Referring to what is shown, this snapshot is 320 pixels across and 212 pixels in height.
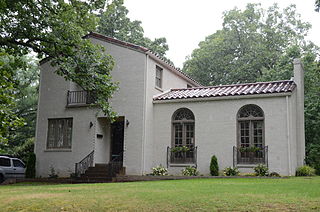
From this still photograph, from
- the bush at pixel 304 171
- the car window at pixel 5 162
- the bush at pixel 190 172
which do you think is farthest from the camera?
the car window at pixel 5 162

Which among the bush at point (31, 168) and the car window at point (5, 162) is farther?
the bush at point (31, 168)

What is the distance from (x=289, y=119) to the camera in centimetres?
1681

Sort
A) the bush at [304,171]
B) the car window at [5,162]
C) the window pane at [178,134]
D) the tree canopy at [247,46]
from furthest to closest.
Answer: the tree canopy at [247,46] < the car window at [5,162] < the window pane at [178,134] < the bush at [304,171]

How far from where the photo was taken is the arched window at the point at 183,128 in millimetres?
19125

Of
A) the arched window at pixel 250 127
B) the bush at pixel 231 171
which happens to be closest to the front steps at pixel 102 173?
the bush at pixel 231 171

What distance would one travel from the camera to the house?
1730cm

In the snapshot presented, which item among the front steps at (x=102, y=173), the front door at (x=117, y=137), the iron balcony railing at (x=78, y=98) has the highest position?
the iron balcony railing at (x=78, y=98)

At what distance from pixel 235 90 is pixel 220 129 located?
2244 mm

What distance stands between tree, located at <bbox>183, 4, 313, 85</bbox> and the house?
56.3 feet

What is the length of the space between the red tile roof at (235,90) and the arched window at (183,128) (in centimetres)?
91

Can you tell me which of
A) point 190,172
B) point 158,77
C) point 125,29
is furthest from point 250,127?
point 125,29

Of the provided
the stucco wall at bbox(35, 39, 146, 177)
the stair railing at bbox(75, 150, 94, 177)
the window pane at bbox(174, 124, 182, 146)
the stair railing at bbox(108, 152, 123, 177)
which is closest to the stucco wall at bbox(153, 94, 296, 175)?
the window pane at bbox(174, 124, 182, 146)

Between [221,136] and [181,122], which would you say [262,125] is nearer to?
[221,136]

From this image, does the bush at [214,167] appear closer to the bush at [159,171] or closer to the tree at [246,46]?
the bush at [159,171]
